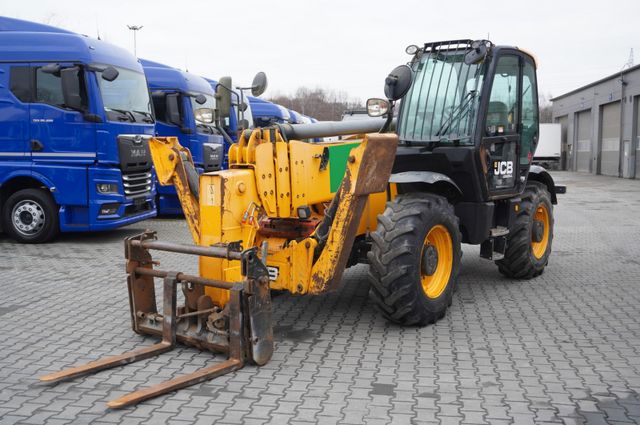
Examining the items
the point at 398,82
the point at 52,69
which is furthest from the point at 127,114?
A: the point at 398,82

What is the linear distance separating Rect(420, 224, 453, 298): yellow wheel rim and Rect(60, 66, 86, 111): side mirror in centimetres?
656

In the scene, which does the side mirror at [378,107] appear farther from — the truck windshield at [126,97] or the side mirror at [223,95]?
the truck windshield at [126,97]

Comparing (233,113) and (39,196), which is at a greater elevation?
(233,113)

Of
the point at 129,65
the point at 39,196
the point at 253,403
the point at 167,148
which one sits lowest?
the point at 253,403

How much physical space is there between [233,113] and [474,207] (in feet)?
36.9

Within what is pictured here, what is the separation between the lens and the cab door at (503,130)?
6926 millimetres

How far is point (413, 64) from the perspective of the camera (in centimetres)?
729

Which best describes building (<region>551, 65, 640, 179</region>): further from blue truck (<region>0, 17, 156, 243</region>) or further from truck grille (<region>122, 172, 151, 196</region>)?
blue truck (<region>0, 17, 156, 243</region>)

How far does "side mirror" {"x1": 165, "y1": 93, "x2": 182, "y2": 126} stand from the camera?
14.1 m

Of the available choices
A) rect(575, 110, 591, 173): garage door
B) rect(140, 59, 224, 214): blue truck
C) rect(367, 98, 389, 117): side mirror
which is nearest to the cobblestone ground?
rect(367, 98, 389, 117): side mirror

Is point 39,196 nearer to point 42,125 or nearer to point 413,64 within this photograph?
point 42,125

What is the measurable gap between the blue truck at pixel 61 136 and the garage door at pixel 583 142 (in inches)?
1426

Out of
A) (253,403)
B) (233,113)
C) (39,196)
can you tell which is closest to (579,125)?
(233,113)

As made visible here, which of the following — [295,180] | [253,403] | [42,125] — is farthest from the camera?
[42,125]
